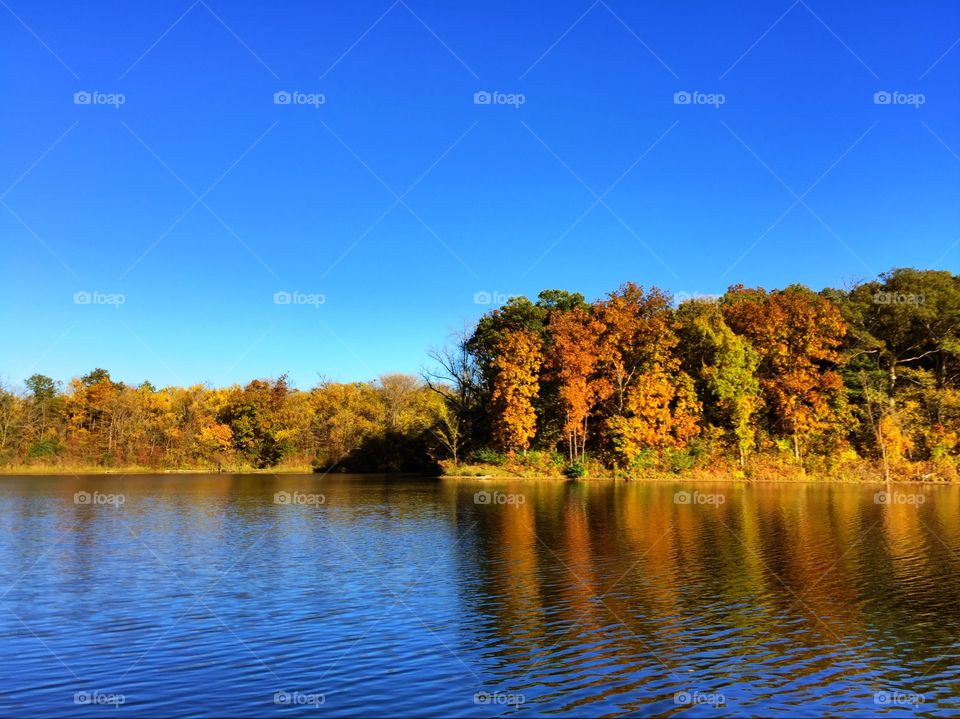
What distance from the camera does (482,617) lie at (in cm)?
1555

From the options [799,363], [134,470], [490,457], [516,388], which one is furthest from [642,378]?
[134,470]

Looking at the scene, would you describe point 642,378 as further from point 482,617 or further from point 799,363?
point 482,617

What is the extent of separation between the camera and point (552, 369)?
63.1m

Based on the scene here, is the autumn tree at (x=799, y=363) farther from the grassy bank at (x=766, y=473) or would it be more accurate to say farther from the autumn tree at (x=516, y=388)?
the autumn tree at (x=516, y=388)

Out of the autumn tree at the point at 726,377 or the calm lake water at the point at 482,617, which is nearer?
the calm lake water at the point at 482,617

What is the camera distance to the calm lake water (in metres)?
10.9

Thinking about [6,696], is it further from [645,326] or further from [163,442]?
[163,442]

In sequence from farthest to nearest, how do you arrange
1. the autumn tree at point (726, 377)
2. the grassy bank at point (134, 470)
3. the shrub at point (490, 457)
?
the grassy bank at point (134, 470)
the shrub at point (490, 457)
the autumn tree at point (726, 377)

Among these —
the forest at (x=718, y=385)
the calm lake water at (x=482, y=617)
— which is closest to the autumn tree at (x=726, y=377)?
the forest at (x=718, y=385)

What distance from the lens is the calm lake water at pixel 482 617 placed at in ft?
35.7

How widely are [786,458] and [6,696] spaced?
197 ft

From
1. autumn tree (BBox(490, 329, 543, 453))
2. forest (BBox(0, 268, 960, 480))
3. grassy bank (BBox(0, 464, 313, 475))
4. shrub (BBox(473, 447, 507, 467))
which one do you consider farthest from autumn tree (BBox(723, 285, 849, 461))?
grassy bank (BBox(0, 464, 313, 475))

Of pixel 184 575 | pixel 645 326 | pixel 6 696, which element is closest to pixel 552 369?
pixel 645 326

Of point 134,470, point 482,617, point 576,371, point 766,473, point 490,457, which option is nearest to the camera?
point 482,617
